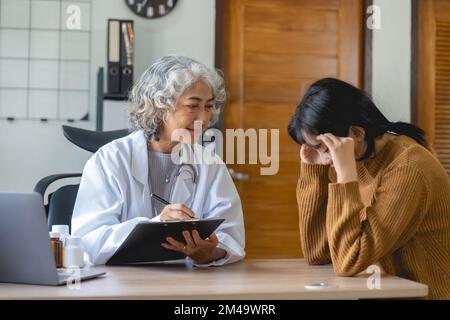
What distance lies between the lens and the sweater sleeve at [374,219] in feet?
5.08

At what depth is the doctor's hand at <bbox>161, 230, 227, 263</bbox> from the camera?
1665 millimetres

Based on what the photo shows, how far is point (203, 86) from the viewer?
2074 millimetres

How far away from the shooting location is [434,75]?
4137 mm

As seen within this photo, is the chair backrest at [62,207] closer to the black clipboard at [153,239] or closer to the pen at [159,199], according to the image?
the pen at [159,199]

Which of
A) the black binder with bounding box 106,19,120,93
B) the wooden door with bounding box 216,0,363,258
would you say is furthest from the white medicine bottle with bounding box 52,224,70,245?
the wooden door with bounding box 216,0,363,258

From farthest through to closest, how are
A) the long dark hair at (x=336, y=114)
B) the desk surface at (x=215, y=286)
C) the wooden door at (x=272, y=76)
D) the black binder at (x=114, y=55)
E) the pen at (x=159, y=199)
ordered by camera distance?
1. the wooden door at (x=272, y=76)
2. the black binder at (x=114, y=55)
3. the pen at (x=159, y=199)
4. the long dark hair at (x=336, y=114)
5. the desk surface at (x=215, y=286)

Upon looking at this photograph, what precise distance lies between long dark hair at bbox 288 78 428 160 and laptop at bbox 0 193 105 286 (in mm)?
669

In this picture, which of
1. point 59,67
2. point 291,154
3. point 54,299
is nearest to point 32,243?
point 54,299

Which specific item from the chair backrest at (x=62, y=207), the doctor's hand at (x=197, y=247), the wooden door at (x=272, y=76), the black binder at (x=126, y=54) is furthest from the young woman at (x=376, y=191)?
the wooden door at (x=272, y=76)

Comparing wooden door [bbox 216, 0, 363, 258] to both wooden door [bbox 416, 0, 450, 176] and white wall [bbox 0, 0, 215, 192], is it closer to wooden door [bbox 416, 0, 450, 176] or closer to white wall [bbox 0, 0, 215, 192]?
white wall [bbox 0, 0, 215, 192]

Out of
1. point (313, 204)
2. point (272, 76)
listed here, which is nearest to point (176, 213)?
point (313, 204)

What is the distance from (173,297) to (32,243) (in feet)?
1.09

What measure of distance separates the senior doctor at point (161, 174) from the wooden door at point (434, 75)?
230 cm
